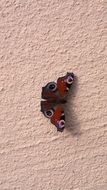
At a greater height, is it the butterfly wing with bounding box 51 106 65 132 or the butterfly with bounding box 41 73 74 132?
the butterfly with bounding box 41 73 74 132

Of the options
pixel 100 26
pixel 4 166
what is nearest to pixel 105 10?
pixel 100 26

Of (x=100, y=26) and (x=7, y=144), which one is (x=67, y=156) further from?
(x=100, y=26)
